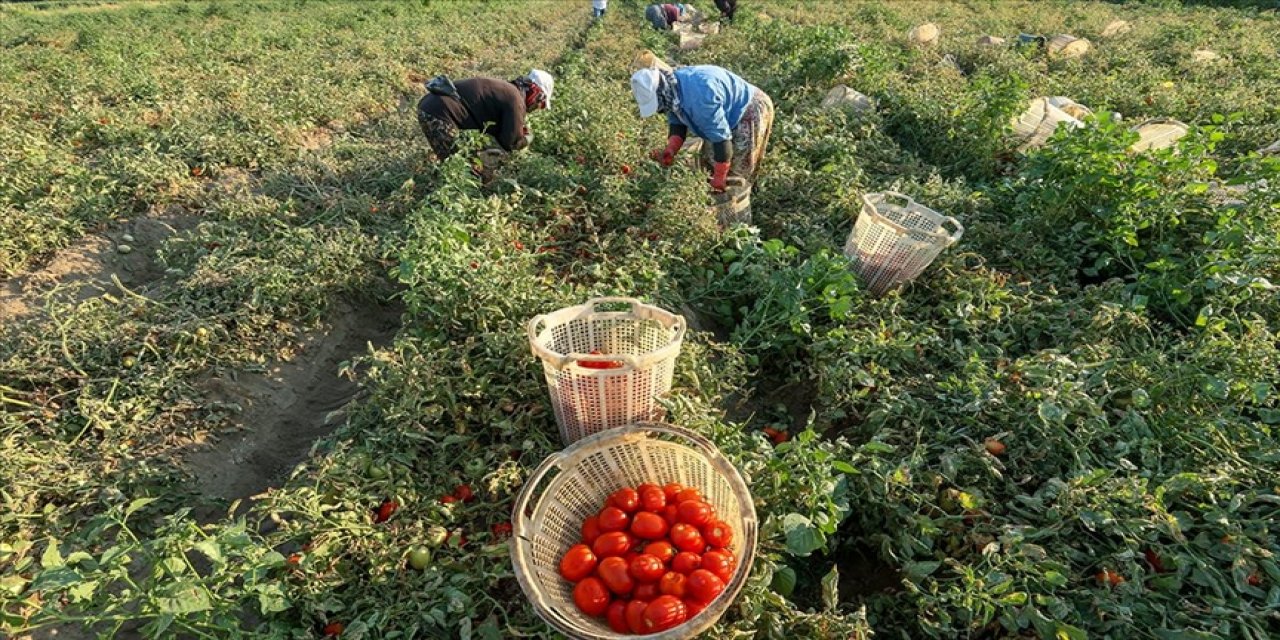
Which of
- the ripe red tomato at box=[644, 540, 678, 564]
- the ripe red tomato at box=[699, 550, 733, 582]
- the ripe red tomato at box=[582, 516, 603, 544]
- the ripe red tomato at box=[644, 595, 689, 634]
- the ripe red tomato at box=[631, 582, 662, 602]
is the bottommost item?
the ripe red tomato at box=[582, 516, 603, 544]

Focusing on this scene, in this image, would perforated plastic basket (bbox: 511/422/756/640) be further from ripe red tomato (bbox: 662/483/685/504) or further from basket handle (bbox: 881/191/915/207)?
basket handle (bbox: 881/191/915/207)

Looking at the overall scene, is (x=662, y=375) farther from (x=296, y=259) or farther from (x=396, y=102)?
(x=396, y=102)

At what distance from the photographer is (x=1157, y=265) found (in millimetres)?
→ 3318

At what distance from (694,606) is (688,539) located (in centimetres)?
27

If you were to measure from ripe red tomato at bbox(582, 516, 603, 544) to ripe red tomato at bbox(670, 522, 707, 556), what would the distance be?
10 cm

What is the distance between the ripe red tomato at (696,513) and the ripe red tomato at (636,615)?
1.24 feet

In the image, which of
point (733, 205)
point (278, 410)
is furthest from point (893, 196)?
point (278, 410)

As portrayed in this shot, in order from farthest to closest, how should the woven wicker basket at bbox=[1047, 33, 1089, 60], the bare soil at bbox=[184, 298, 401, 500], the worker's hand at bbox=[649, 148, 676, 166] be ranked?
the woven wicker basket at bbox=[1047, 33, 1089, 60] → the worker's hand at bbox=[649, 148, 676, 166] → the bare soil at bbox=[184, 298, 401, 500]

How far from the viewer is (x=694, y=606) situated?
212 centimetres

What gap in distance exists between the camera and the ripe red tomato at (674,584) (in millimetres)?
2152

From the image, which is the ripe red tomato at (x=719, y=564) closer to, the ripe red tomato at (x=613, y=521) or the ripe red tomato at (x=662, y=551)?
the ripe red tomato at (x=662, y=551)

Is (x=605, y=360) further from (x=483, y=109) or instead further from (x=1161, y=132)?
(x=1161, y=132)

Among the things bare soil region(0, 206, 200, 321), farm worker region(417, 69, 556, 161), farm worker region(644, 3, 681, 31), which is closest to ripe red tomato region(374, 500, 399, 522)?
bare soil region(0, 206, 200, 321)

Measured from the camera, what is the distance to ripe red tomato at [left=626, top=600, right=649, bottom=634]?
2084 millimetres
